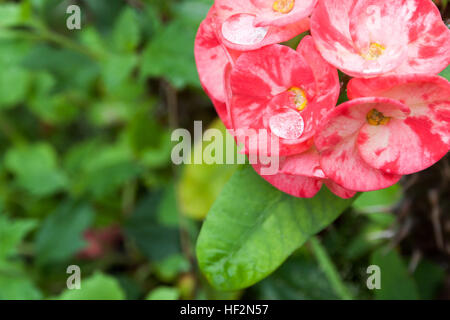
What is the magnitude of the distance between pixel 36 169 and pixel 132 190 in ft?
1.03

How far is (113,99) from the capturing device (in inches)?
66.5

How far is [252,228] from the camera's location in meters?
0.71

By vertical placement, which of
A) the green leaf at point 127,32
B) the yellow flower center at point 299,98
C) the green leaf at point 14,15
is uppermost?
the green leaf at point 14,15

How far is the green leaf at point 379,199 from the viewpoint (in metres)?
1.08

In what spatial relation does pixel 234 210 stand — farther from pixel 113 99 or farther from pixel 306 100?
pixel 113 99

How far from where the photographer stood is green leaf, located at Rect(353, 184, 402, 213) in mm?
1077

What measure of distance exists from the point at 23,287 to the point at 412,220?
34.9 inches

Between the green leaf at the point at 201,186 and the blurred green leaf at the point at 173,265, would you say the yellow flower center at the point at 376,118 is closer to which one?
the green leaf at the point at 201,186

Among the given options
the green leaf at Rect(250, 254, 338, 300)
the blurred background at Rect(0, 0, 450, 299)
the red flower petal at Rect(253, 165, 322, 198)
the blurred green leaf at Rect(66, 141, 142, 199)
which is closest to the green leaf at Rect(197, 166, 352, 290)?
the red flower petal at Rect(253, 165, 322, 198)

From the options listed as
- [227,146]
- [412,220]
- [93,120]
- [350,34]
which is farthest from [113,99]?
[350,34]

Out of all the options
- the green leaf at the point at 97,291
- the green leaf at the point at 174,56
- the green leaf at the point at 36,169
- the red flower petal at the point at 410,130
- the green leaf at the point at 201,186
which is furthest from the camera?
the green leaf at the point at 36,169

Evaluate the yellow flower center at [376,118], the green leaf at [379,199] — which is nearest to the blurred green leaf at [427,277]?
the green leaf at [379,199]

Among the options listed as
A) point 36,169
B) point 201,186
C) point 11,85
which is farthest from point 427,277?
point 11,85
